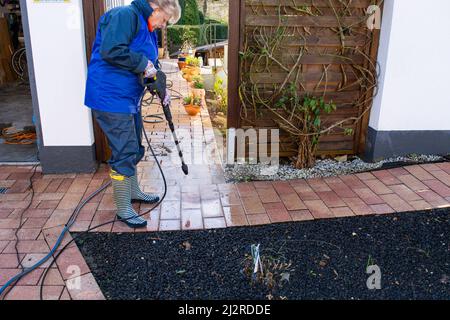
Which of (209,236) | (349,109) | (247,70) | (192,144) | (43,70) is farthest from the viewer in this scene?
(192,144)

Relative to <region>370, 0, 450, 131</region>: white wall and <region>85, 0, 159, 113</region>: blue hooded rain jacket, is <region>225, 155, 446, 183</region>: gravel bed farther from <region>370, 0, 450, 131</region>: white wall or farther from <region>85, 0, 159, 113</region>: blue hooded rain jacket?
<region>85, 0, 159, 113</region>: blue hooded rain jacket

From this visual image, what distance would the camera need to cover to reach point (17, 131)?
4.71 metres

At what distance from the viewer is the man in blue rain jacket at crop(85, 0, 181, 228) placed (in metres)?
2.53

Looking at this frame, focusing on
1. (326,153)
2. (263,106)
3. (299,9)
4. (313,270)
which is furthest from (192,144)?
(313,270)

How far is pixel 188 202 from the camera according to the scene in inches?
130

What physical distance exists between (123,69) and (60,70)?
1.09 metres

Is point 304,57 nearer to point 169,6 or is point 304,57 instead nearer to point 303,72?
point 303,72

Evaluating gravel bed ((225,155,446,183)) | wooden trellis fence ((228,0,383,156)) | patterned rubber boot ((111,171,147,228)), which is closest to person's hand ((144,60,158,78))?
patterned rubber boot ((111,171,147,228))

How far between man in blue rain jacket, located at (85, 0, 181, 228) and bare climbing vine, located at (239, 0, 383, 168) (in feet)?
3.67

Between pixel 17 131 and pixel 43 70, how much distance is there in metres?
1.53

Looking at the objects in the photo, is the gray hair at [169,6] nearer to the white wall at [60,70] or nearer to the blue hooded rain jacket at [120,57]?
the blue hooded rain jacket at [120,57]

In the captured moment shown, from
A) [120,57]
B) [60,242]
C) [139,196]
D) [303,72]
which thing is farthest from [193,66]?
[60,242]

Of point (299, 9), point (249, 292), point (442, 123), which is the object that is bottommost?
point (249, 292)

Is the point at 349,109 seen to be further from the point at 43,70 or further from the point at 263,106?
the point at 43,70
